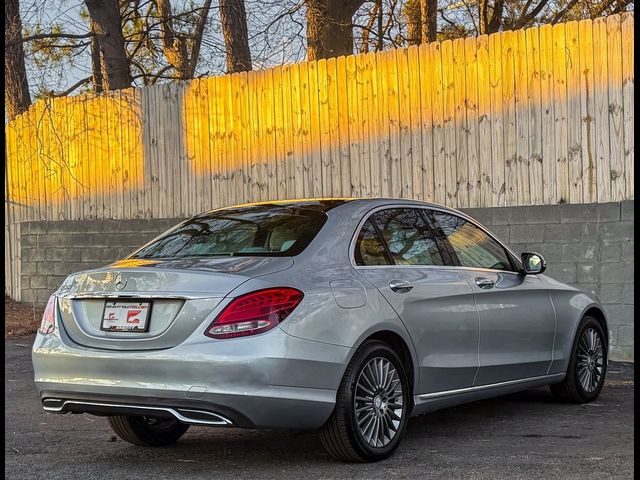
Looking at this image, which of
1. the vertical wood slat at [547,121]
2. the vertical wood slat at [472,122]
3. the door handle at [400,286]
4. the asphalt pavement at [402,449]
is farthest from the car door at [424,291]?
the vertical wood slat at [472,122]

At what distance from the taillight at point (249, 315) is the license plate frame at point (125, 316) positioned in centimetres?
40

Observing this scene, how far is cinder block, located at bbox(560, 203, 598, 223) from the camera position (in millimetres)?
10570

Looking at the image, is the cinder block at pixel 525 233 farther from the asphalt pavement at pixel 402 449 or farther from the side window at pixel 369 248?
the side window at pixel 369 248

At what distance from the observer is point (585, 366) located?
8.38m

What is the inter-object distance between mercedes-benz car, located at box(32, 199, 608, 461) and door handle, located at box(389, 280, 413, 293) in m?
0.01

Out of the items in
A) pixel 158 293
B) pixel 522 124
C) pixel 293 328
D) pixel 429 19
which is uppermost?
pixel 429 19

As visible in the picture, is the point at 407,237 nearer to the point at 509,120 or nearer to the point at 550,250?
the point at 550,250

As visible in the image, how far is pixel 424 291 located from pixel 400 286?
269 mm

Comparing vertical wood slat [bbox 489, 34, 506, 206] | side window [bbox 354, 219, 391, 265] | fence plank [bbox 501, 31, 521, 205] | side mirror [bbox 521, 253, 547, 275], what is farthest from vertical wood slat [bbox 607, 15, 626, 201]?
side window [bbox 354, 219, 391, 265]

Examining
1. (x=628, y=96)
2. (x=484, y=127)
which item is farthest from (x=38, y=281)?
(x=628, y=96)

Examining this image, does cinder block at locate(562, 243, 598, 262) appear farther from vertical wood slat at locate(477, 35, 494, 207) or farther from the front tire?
the front tire

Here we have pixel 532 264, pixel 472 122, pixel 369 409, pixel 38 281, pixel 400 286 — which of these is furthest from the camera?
pixel 38 281

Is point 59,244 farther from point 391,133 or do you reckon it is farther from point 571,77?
point 571,77

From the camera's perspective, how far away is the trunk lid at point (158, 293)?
225 inches
